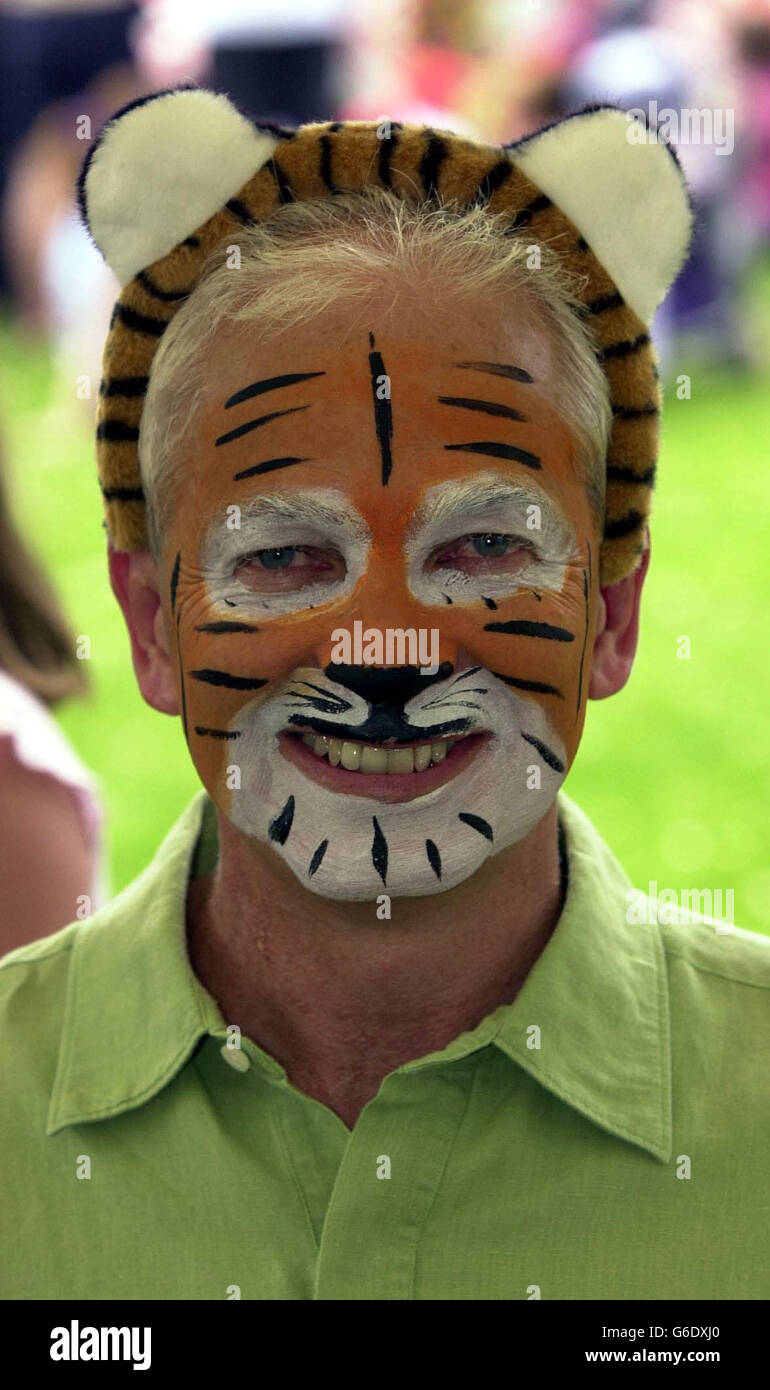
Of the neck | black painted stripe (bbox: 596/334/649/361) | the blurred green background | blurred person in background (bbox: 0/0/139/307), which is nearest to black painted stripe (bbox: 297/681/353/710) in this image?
the neck

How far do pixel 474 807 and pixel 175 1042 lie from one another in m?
0.48

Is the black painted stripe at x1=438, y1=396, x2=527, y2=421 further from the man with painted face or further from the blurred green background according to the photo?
the blurred green background

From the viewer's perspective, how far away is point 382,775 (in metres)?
2.34

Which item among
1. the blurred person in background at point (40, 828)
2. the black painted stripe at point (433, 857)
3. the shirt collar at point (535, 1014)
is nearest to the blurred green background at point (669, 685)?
the blurred person in background at point (40, 828)

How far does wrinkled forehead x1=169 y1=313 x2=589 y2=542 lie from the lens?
230cm

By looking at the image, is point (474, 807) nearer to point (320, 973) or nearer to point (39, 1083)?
point (320, 973)

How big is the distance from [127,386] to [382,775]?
62cm

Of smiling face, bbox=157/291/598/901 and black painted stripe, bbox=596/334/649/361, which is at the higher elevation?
black painted stripe, bbox=596/334/649/361

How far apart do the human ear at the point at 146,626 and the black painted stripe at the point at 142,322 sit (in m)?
0.29

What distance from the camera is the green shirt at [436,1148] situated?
7.48ft

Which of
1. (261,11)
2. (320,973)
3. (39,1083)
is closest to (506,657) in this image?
(320,973)

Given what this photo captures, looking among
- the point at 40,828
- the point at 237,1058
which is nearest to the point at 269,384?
the point at 237,1058

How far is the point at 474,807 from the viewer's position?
7.64ft

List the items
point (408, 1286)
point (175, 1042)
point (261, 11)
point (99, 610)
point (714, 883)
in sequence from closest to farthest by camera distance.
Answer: point (408, 1286) → point (175, 1042) → point (714, 883) → point (99, 610) → point (261, 11)
